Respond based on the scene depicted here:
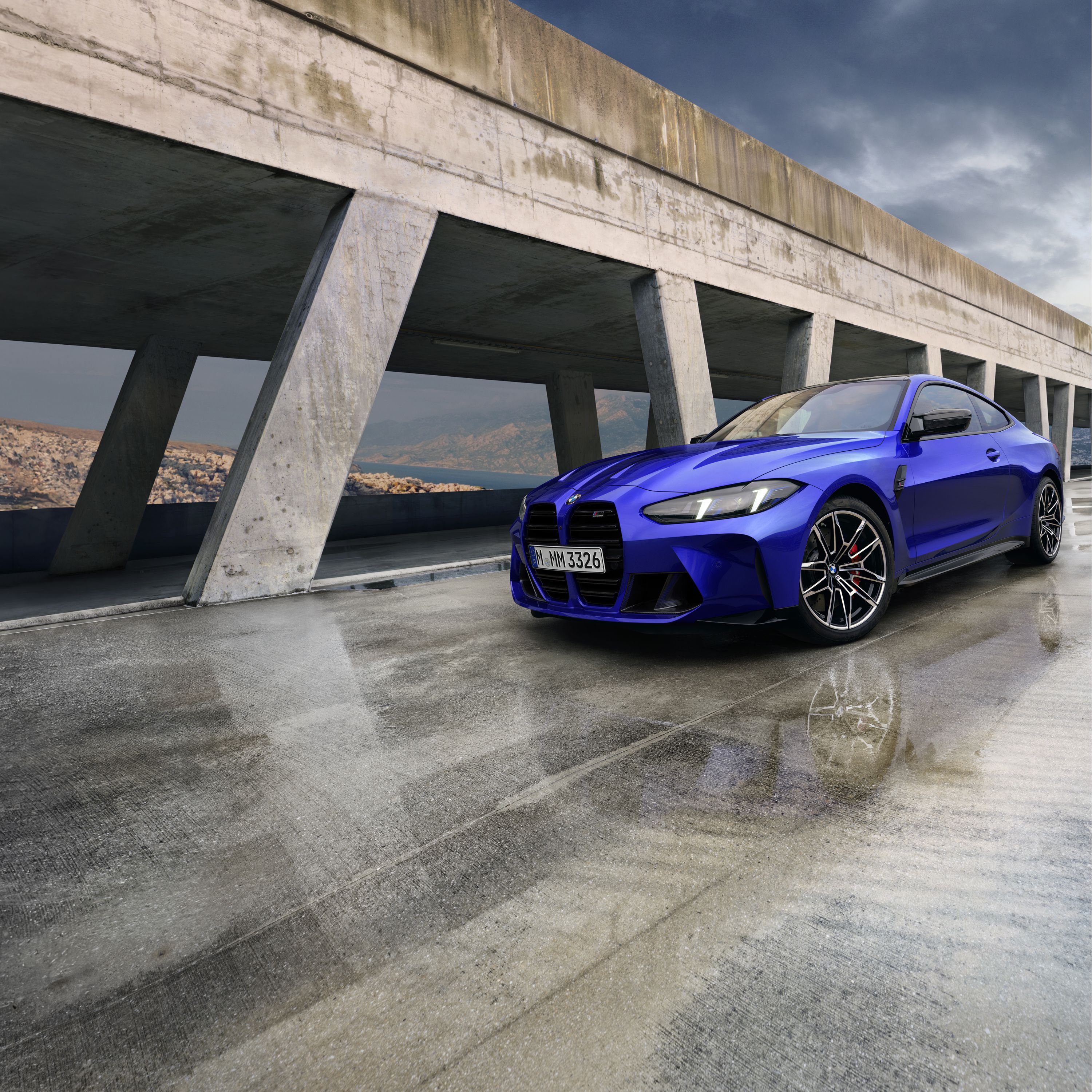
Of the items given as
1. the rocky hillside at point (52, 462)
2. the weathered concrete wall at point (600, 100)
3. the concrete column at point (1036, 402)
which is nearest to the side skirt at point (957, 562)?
the weathered concrete wall at point (600, 100)

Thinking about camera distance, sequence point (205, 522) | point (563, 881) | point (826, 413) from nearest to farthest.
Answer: point (563, 881) < point (826, 413) < point (205, 522)

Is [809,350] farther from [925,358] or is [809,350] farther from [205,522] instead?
[205,522]

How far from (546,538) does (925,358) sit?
1531 cm

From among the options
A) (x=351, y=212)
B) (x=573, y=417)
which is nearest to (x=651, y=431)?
(x=573, y=417)

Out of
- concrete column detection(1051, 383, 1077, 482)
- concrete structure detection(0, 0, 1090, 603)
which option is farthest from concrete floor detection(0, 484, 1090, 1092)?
concrete column detection(1051, 383, 1077, 482)

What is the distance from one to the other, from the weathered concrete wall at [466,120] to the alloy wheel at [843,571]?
5293 mm

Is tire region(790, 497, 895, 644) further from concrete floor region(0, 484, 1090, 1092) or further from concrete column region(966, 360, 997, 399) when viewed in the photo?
concrete column region(966, 360, 997, 399)

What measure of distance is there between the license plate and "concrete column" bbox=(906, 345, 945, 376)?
48.3 feet

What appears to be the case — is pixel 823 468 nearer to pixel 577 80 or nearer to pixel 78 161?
pixel 78 161

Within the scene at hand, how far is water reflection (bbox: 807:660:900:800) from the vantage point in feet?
6.76

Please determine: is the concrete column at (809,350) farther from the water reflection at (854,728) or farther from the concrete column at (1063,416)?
the concrete column at (1063,416)

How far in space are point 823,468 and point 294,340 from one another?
4.62 meters

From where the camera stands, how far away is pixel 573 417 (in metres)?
18.0

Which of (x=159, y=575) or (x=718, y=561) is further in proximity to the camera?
(x=159, y=575)
